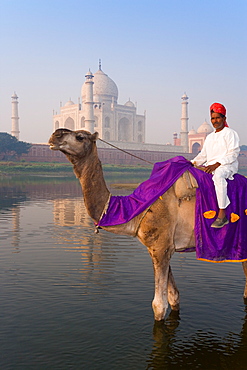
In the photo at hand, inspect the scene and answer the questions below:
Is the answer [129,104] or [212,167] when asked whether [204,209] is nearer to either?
[212,167]

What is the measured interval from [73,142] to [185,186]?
1.01 meters

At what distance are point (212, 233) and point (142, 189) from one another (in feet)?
2.32

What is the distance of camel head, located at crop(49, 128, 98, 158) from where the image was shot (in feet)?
10.1

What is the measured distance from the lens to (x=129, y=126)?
68.4 m

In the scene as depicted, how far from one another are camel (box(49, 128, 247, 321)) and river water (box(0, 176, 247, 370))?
1.16 ft

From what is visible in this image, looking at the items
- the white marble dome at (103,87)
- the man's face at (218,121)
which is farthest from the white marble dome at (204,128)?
the man's face at (218,121)

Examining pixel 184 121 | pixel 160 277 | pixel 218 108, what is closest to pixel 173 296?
pixel 160 277

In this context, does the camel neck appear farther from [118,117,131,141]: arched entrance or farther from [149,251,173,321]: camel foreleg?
[118,117,131,141]: arched entrance

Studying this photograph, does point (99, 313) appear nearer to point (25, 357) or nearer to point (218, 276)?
point (25, 357)

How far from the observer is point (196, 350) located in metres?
3.13

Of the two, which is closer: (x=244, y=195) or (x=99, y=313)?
(x=244, y=195)

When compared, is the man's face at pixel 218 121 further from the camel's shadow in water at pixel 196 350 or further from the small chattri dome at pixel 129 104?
the small chattri dome at pixel 129 104

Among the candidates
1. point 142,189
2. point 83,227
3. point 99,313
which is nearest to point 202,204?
point 142,189

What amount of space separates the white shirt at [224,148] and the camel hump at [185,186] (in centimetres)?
29
